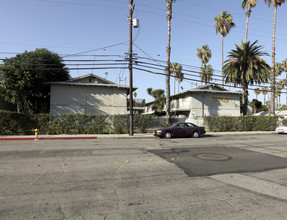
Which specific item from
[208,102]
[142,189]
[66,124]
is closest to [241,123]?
[208,102]

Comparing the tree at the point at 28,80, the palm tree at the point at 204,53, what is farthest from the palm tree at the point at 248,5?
the tree at the point at 28,80

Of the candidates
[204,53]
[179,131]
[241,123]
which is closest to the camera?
[179,131]

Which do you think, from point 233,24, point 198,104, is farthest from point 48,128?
point 233,24

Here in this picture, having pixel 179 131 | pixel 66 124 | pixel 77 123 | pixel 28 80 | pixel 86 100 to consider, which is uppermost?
pixel 28 80

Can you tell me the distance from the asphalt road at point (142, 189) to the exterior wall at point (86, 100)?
17.8 m

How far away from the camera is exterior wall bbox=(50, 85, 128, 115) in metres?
24.3

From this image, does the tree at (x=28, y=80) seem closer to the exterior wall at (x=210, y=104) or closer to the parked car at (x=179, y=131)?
the parked car at (x=179, y=131)

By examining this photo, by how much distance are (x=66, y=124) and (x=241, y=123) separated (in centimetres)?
2028

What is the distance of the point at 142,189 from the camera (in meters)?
4.48

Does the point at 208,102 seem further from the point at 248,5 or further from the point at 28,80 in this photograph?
the point at 28,80

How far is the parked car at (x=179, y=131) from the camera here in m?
15.9

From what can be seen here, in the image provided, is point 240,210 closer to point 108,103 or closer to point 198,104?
point 108,103

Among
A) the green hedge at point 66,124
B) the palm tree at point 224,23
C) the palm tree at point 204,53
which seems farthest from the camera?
the palm tree at point 204,53

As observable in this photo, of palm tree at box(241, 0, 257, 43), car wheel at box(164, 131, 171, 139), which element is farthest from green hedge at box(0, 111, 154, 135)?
palm tree at box(241, 0, 257, 43)
